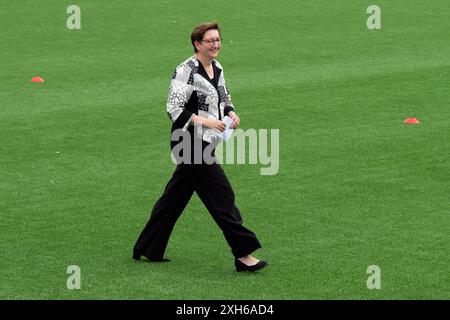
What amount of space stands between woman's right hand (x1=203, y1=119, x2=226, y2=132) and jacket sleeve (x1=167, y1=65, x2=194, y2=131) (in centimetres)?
12

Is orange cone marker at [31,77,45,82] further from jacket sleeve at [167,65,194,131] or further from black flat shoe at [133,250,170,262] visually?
jacket sleeve at [167,65,194,131]

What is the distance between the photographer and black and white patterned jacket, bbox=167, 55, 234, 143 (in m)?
7.80

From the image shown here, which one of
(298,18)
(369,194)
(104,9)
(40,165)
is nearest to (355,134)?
(369,194)

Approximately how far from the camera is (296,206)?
992 cm

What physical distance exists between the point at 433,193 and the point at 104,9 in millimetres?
13425

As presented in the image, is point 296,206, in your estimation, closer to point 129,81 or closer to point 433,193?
point 433,193

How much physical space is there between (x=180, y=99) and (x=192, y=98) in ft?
0.46

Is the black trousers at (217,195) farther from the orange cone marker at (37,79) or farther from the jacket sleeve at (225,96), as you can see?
the orange cone marker at (37,79)

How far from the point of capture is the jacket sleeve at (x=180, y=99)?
7.79 meters

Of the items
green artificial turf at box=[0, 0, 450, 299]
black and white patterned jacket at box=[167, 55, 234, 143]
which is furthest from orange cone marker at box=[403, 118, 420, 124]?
black and white patterned jacket at box=[167, 55, 234, 143]

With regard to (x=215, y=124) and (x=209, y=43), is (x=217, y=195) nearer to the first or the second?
(x=215, y=124)

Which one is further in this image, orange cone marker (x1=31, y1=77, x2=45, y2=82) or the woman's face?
orange cone marker (x1=31, y1=77, x2=45, y2=82)

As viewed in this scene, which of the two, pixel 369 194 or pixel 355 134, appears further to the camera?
pixel 355 134
